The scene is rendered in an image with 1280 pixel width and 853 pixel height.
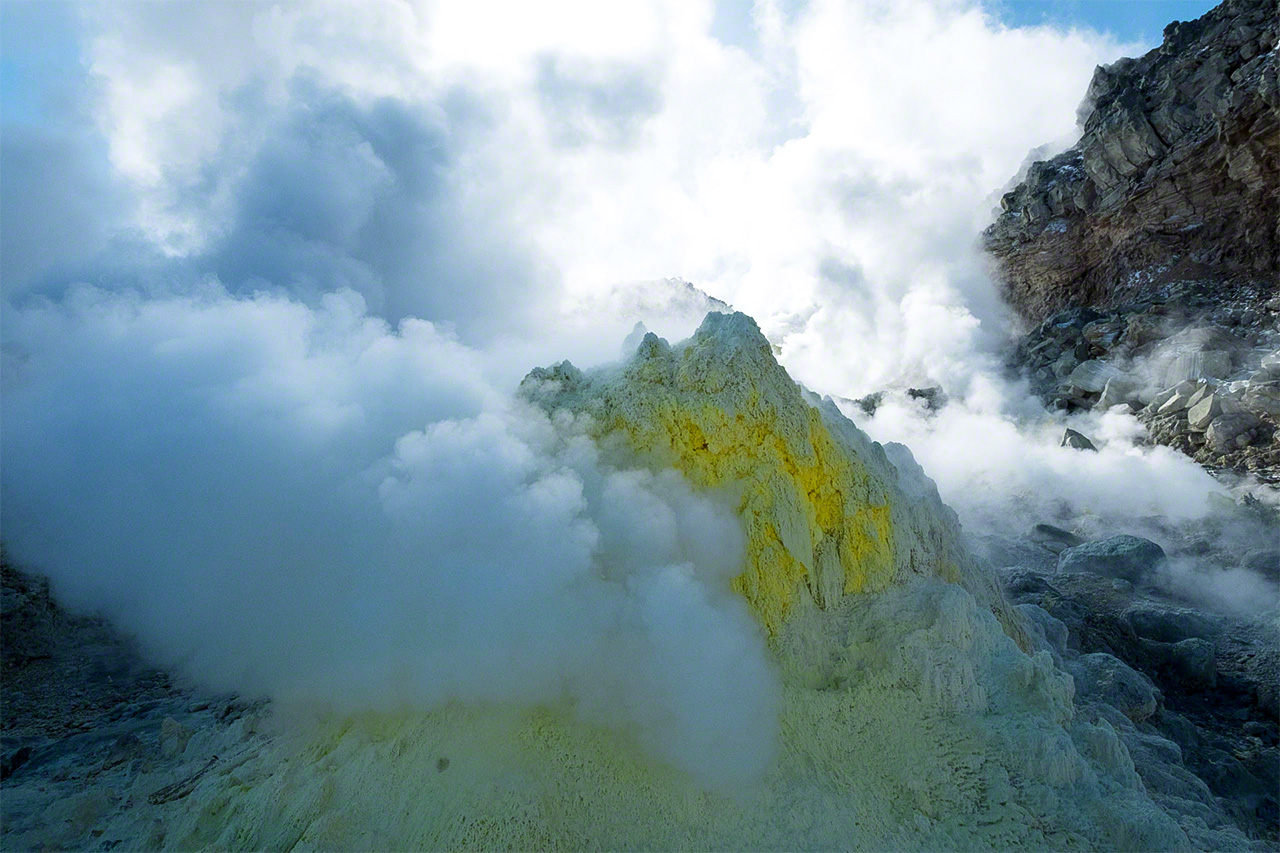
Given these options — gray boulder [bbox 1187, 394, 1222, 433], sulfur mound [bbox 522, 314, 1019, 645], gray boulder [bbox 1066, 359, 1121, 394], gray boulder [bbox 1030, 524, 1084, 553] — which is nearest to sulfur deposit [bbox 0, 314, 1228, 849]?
sulfur mound [bbox 522, 314, 1019, 645]

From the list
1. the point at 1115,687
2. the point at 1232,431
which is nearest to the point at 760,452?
the point at 1115,687

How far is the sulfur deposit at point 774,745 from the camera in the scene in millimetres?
3520

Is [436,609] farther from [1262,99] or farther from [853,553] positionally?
[1262,99]

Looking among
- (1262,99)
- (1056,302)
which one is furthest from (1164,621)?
(1056,302)

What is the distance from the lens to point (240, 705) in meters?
4.31

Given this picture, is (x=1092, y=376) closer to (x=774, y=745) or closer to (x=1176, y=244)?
(x=1176, y=244)

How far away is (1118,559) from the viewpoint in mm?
10125

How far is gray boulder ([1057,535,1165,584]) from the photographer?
998 cm

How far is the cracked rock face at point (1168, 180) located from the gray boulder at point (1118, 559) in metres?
16.1

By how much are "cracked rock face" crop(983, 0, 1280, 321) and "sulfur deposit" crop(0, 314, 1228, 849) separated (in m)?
23.6

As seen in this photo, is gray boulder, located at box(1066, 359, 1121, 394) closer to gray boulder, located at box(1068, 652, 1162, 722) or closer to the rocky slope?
the rocky slope

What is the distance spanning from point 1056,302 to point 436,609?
31.5 m

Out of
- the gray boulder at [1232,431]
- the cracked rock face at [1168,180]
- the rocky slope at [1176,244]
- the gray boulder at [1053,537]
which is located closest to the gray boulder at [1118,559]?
the gray boulder at [1053,537]

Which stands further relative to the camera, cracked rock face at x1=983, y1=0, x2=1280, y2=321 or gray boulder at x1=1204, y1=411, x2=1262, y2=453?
cracked rock face at x1=983, y1=0, x2=1280, y2=321
